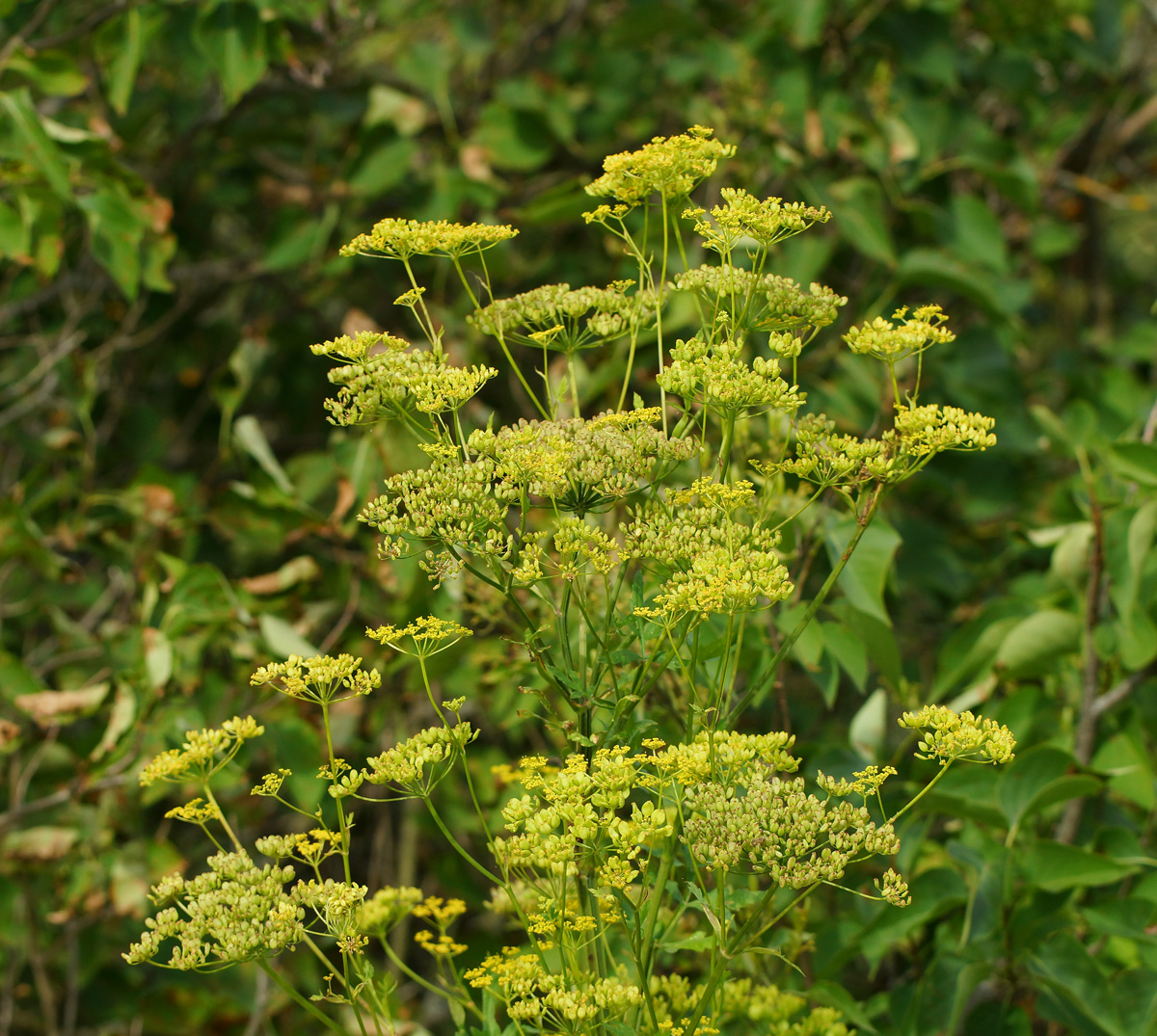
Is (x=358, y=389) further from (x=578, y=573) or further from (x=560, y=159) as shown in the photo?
(x=560, y=159)

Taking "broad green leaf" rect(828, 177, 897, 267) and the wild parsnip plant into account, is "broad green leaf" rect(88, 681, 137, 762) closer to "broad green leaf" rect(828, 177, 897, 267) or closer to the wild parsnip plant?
the wild parsnip plant

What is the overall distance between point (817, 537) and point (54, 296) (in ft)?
5.38

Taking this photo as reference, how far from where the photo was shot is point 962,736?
32.5 inches

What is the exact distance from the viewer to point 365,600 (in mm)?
1983

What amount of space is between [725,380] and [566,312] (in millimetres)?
180

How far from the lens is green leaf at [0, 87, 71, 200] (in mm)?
1626

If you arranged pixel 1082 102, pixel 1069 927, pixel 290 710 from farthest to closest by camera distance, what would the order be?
pixel 1082 102, pixel 290 710, pixel 1069 927

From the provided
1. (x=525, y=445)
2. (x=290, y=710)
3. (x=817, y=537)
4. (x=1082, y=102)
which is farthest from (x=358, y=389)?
(x=1082, y=102)

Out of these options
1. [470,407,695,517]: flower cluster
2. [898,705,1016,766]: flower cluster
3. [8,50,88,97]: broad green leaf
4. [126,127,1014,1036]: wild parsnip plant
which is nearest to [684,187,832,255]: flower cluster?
[126,127,1014,1036]: wild parsnip plant

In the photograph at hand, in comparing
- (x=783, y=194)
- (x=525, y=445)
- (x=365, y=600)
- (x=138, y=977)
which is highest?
(x=525, y=445)

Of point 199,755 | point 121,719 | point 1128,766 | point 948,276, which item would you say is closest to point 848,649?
point 1128,766

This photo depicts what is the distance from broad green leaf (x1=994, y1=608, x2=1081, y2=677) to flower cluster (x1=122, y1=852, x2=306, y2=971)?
1.10 m

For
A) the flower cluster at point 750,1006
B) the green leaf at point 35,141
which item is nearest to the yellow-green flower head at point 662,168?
the flower cluster at point 750,1006

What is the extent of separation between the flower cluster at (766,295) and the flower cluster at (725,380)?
52mm
